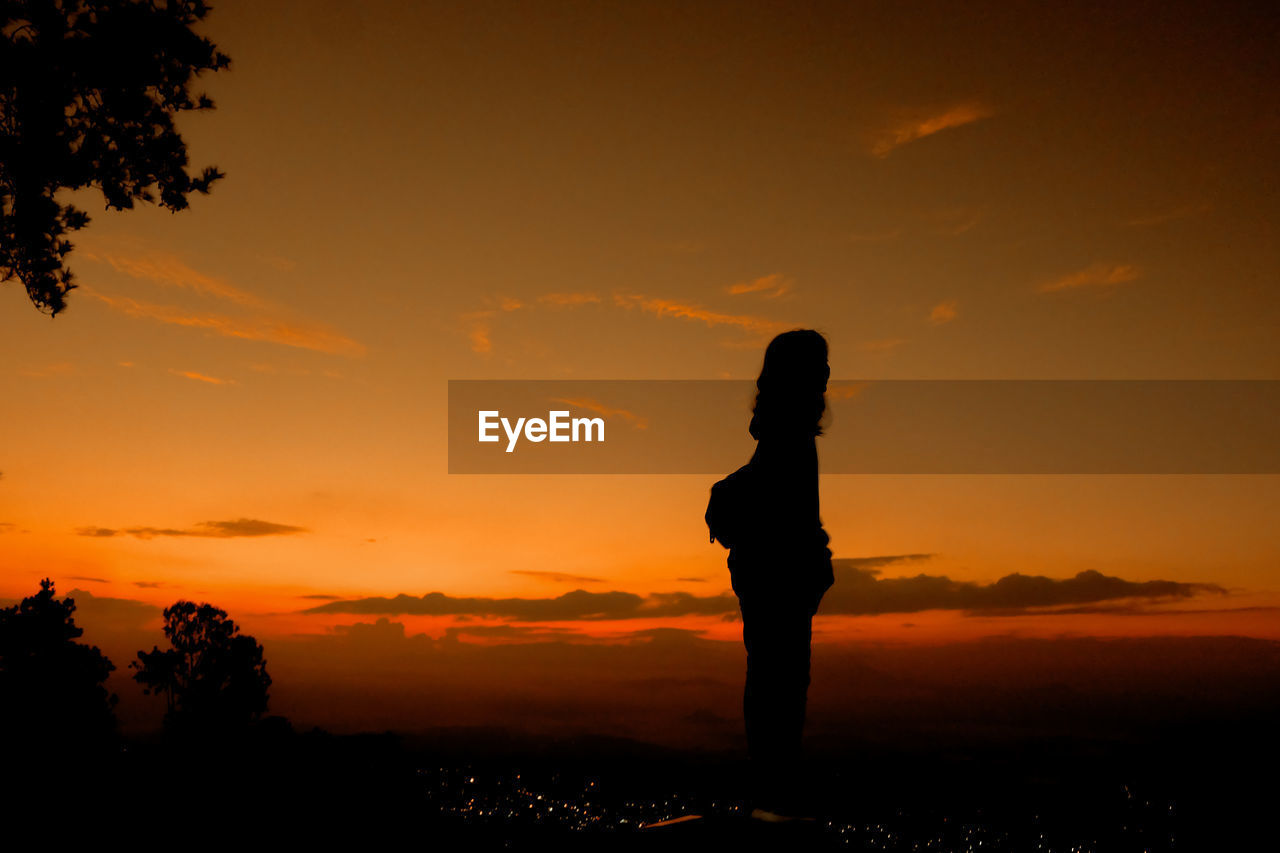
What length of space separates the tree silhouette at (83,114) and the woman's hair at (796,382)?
1146cm

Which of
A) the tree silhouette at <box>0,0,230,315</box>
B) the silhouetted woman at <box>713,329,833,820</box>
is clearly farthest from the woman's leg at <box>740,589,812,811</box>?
the tree silhouette at <box>0,0,230,315</box>

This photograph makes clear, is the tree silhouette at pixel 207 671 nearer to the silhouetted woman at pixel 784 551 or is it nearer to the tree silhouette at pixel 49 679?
the tree silhouette at pixel 49 679

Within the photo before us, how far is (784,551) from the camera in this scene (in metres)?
7.78

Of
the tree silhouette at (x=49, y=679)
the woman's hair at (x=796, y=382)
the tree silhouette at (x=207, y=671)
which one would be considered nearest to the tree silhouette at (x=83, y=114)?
the tree silhouette at (x=49, y=679)

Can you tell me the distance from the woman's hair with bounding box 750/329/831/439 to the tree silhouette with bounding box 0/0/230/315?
11460 mm

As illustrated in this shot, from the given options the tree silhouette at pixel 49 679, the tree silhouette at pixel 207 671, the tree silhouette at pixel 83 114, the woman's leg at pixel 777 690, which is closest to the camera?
the woman's leg at pixel 777 690

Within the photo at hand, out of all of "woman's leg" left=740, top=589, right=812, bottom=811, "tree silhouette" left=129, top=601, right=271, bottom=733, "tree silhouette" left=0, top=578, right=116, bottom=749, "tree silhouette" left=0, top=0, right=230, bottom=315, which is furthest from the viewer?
"tree silhouette" left=129, top=601, right=271, bottom=733

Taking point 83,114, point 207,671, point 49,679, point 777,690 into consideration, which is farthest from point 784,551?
point 207,671

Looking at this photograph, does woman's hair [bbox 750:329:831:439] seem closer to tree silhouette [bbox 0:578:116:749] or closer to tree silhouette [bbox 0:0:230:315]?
tree silhouette [bbox 0:0:230:315]

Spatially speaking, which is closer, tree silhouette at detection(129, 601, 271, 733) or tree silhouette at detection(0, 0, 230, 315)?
tree silhouette at detection(0, 0, 230, 315)

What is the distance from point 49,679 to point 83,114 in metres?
16.3

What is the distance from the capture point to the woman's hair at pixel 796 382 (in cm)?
780

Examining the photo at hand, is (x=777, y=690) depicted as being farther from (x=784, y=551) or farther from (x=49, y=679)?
(x=49, y=679)

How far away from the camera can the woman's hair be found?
780 centimetres
